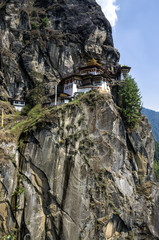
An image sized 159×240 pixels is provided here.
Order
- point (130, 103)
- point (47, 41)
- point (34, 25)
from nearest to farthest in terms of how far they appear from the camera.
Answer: point (130, 103) → point (47, 41) → point (34, 25)

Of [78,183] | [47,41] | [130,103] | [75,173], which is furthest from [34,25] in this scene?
[78,183]

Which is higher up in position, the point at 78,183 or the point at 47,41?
the point at 47,41

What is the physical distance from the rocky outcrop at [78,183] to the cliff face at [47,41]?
19.5 metres

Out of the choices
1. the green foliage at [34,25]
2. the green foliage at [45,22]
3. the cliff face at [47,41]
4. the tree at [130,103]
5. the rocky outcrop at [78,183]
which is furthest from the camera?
the green foliage at [45,22]

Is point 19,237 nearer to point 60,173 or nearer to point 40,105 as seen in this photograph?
point 60,173

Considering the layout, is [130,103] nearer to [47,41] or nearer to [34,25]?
[47,41]

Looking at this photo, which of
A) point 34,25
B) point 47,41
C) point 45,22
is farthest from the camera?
point 45,22

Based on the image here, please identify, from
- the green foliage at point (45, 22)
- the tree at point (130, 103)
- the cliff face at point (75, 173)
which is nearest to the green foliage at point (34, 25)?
the green foliage at point (45, 22)

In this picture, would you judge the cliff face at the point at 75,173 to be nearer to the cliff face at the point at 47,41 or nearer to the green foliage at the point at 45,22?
the cliff face at the point at 47,41

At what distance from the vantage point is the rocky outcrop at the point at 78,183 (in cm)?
2833

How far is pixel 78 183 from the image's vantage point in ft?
99.5

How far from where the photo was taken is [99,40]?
58250 millimetres

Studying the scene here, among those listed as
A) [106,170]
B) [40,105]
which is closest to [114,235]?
[106,170]

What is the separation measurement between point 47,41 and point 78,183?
39.4m
